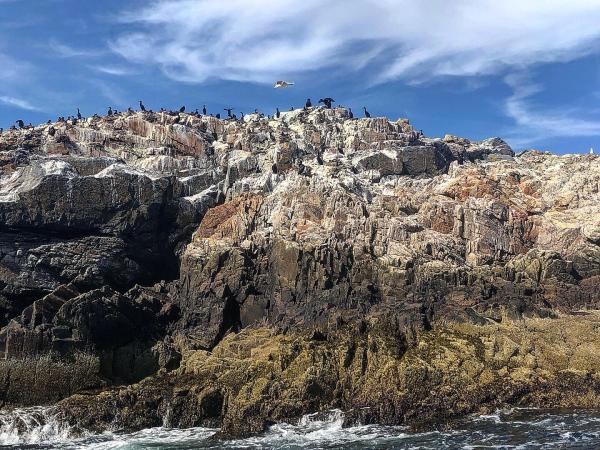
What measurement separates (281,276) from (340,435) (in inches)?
1077

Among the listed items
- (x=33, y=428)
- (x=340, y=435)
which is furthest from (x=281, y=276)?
(x=33, y=428)

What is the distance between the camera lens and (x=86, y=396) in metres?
58.8

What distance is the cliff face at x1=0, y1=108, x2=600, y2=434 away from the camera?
5600 centimetres

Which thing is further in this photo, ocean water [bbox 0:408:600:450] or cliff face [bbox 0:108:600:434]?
cliff face [bbox 0:108:600:434]

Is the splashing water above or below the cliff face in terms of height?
below

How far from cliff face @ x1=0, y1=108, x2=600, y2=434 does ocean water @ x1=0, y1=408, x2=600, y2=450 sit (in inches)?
80.1

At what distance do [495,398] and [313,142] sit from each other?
205ft

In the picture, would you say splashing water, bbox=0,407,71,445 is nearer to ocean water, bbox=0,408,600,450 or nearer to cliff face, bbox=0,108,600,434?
ocean water, bbox=0,408,600,450

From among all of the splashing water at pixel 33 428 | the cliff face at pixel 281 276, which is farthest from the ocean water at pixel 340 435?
the cliff face at pixel 281 276

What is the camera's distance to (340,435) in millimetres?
49062

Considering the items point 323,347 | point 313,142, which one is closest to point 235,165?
point 313,142

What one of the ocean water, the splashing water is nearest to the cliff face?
the splashing water

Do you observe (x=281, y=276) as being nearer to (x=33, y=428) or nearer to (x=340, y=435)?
(x=340, y=435)

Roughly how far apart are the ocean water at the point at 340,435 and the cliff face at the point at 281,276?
2.03 m
